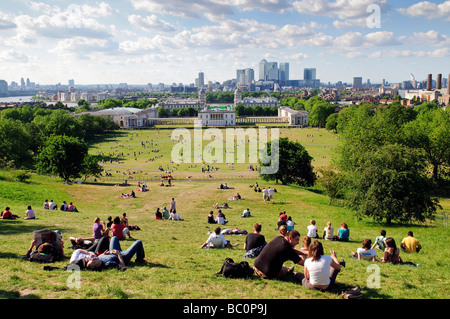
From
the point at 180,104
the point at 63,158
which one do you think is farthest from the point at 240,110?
the point at 63,158


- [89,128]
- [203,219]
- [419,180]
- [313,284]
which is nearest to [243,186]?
[203,219]

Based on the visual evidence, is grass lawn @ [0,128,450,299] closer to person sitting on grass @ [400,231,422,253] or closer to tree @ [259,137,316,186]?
person sitting on grass @ [400,231,422,253]

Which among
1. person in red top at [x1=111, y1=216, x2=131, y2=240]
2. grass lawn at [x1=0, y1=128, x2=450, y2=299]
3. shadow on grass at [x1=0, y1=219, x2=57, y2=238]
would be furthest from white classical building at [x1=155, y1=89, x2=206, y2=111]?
person in red top at [x1=111, y1=216, x2=131, y2=240]

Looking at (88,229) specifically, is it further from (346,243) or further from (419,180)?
(419,180)

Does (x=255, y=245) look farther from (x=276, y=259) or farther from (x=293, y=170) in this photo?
(x=293, y=170)

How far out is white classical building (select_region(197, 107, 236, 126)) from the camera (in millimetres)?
133000

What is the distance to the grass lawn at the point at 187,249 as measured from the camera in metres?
6.42

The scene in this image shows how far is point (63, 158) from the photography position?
34.8 meters

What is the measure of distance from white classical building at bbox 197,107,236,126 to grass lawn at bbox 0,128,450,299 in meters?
104

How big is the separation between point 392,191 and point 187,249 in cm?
1177

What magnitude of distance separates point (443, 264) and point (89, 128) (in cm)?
8274

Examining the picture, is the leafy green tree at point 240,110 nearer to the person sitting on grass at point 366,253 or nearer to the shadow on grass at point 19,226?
the shadow on grass at point 19,226

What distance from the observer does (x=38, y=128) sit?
193ft

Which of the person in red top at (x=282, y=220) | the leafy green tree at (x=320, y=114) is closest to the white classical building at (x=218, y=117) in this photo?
the leafy green tree at (x=320, y=114)
